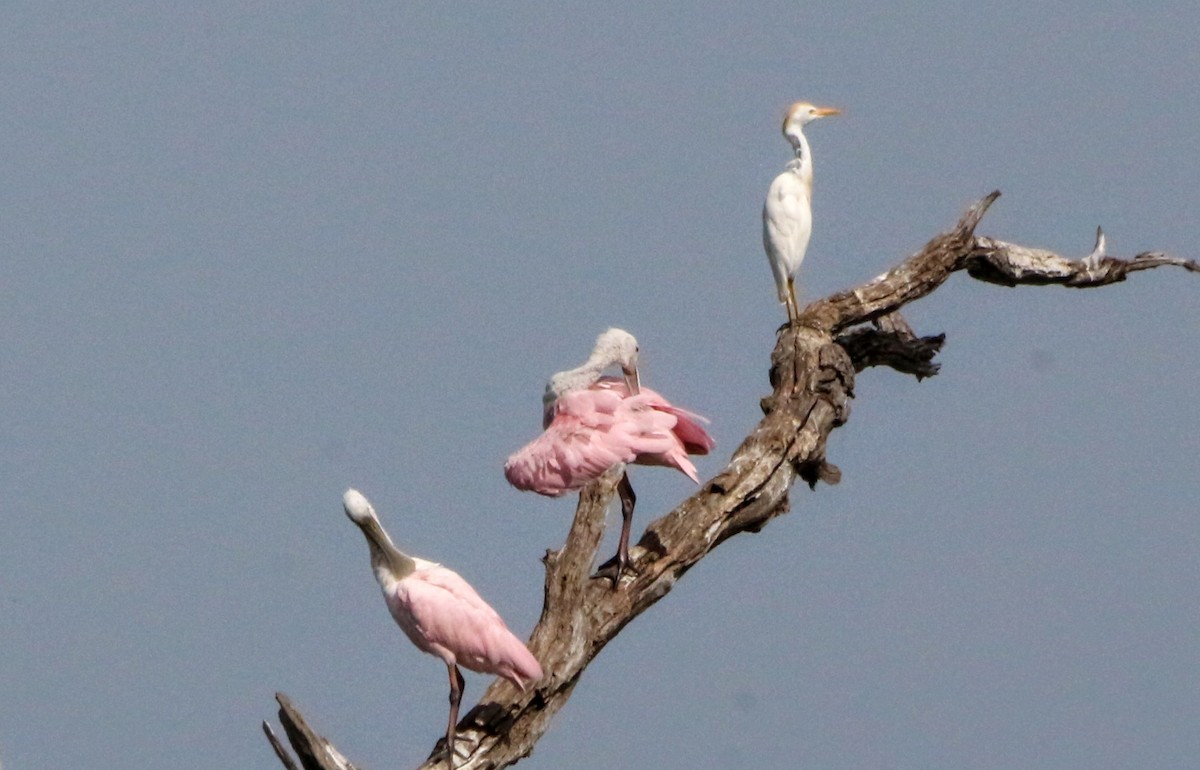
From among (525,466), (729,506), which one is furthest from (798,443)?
(525,466)

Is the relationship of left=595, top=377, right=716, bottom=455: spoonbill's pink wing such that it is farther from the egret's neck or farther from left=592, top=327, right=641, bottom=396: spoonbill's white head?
the egret's neck

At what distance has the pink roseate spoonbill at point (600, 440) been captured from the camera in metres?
13.1

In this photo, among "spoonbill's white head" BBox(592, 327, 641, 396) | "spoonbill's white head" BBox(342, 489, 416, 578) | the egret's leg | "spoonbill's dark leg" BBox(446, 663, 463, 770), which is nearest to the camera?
"spoonbill's dark leg" BBox(446, 663, 463, 770)

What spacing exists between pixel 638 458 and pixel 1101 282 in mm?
4073

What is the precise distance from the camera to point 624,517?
43.2 ft

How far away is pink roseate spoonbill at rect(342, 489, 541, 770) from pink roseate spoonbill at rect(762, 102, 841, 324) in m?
3.79

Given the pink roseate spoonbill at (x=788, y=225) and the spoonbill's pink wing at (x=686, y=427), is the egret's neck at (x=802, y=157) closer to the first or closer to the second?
the pink roseate spoonbill at (x=788, y=225)

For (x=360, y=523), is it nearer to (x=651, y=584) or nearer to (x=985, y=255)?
(x=651, y=584)

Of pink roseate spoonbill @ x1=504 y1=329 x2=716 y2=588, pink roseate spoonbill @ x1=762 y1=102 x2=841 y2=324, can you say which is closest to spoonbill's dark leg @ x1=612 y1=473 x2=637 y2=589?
pink roseate spoonbill @ x1=504 y1=329 x2=716 y2=588

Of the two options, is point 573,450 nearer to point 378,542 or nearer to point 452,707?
point 378,542

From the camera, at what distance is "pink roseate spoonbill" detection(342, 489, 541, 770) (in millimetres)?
11680

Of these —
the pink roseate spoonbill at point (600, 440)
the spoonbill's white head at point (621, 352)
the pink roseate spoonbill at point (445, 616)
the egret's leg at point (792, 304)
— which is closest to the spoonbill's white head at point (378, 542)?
the pink roseate spoonbill at point (445, 616)

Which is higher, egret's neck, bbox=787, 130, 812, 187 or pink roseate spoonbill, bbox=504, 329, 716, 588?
egret's neck, bbox=787, 130, 812, 187

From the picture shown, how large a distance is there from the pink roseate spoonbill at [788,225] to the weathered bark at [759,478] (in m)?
0.64
